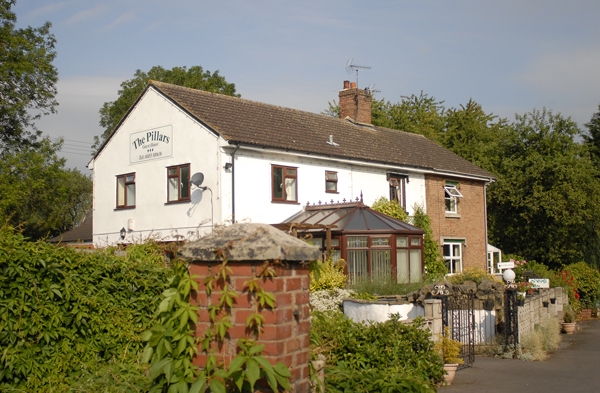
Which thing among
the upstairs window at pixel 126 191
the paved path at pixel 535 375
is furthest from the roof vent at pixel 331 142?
the paved path at pixel 535 375

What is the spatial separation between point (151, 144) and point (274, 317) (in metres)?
20.1

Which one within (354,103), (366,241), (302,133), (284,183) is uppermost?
(354,103)

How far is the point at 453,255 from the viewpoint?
29188 millimetres

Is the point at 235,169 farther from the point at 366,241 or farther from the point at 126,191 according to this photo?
the point at 126,191

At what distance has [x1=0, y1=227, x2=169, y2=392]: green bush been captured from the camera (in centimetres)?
611

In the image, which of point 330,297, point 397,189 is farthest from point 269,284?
point 397,189

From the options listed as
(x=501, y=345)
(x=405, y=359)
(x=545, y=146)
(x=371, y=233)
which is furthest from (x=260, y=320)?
(x=545, y=146)

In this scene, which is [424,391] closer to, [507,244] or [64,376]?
[64,376]

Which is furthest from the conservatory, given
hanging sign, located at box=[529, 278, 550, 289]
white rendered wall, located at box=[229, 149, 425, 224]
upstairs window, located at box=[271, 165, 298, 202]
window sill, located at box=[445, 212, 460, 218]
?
window sill, located at box=[445, 212, 460, 218]

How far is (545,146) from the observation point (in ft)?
101

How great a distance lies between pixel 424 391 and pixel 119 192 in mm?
20293

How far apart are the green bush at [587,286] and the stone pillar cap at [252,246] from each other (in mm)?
22939

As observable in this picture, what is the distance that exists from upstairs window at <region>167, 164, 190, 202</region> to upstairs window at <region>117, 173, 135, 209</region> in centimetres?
212

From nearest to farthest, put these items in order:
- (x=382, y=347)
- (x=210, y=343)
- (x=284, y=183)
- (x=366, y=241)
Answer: (x=210, y=343) < (x=382, y=347) < (x=366, y=241) < (x=284, y=183)
